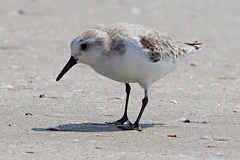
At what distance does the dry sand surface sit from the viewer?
6.29 metres

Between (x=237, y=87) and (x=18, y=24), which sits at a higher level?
(x=18, y=24)

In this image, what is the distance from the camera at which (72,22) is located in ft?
50.3

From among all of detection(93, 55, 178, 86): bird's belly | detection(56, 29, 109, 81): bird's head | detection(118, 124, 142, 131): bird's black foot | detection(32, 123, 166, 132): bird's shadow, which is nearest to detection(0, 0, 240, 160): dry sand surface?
detection(32, 123, 166, 132): bird's shadow

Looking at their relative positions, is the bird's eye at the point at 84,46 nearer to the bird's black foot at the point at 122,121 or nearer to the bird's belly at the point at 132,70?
the bird's belly at the point at 132,70

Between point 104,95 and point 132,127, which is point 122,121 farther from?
point 104,95

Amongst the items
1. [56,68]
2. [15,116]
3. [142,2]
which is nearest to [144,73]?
[15,116]

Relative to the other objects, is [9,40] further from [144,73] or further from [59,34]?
[144,73]

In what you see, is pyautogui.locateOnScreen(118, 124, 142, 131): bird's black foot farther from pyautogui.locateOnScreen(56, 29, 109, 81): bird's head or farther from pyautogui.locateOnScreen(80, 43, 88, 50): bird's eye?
pyautogui.locateOnScreen(80, 43, 88, 50): bird's eye

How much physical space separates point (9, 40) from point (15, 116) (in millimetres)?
5809

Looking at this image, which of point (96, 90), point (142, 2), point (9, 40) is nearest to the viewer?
point (96, 90)

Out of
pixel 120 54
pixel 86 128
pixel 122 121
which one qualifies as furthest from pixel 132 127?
pixel 120 54

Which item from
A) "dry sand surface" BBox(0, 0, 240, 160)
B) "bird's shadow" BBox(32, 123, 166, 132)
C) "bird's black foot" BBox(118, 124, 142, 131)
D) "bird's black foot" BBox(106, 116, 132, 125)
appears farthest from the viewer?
"bird's black foot" BBox(106, 116, 132, 125)

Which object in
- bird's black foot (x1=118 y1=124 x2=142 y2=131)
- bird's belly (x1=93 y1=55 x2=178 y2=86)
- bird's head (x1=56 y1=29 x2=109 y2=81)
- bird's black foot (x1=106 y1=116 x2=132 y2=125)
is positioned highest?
bird's head (x1=56 y1=29 x2=109 y2=81)

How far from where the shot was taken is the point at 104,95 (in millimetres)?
9039
